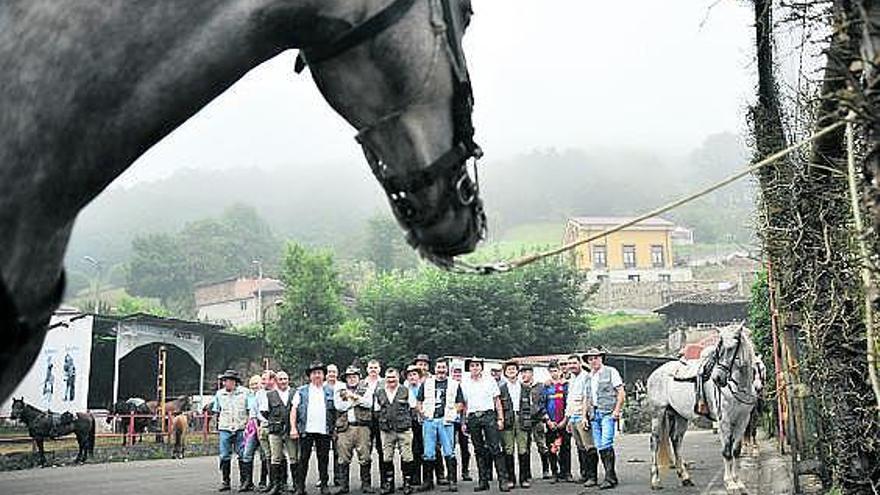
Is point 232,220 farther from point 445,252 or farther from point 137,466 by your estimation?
point 445,252

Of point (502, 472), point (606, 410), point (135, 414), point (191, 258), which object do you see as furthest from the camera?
point (191, 258)

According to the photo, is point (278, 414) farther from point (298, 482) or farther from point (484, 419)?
point (484, 419)

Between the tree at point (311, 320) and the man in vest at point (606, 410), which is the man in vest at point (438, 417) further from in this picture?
the tree at point (311, 320)

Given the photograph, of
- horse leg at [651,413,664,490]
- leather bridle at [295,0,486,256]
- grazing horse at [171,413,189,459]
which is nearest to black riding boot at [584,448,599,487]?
horse leg at [651,413,664,490]

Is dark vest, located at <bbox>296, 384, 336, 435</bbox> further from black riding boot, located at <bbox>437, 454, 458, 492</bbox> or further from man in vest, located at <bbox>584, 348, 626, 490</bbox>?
man in vest, located at <bbox>584, 348, 626, 490</bbox>

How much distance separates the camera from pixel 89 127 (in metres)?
1.46

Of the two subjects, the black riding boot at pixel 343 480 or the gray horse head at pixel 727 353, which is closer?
the gray horse head at pixel 727 353

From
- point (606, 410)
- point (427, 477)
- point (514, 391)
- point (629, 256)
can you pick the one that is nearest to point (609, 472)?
point (606, 410)

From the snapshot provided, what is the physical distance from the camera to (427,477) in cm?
1205

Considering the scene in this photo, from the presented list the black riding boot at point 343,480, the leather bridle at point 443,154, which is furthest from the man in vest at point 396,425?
the leather bridle at point 443,154

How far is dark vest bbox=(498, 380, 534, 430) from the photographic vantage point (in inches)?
487

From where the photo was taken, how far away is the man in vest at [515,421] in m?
12.3

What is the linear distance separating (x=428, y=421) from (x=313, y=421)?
1608mm

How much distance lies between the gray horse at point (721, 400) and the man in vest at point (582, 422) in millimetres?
901
